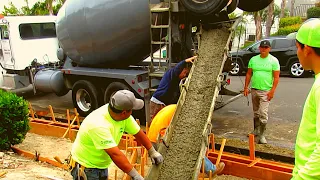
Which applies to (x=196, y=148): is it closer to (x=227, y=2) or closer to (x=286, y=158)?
(x=286, y=158)

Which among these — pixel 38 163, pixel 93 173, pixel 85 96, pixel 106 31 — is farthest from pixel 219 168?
pixel 85 96

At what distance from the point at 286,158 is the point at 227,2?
9.24 feet

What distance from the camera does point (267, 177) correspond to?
452cm

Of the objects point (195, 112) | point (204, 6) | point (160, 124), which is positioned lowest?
point (160, 124)

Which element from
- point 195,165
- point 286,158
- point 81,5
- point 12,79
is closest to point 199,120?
point 195,165

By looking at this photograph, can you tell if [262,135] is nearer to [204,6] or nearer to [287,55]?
[204,6]

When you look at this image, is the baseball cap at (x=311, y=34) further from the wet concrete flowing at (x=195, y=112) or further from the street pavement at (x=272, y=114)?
the street pavement at (x=272, y=114)

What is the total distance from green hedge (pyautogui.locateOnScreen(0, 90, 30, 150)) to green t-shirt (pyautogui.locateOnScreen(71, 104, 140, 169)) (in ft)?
9.96

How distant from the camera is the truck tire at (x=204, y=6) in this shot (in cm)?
597

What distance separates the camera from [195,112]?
5.14 m

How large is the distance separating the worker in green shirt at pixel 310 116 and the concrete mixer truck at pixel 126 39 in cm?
413

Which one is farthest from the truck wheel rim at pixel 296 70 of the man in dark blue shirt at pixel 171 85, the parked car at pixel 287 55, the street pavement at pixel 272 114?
the man in dark blue shirt at pixel 171 85

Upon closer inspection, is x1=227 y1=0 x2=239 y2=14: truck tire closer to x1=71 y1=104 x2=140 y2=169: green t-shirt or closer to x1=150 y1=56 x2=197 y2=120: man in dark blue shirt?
x1=150 y1=56 x2=197 y2=120: man in dark blue shirt

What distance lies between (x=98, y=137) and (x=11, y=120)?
3507mm
